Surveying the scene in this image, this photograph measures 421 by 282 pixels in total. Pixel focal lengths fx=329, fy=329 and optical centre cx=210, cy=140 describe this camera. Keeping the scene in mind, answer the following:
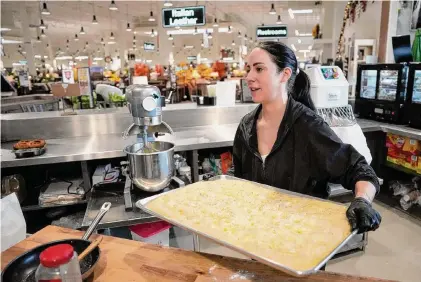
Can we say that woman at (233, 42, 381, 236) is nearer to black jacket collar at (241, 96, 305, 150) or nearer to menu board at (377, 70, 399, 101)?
black jacket collar at (241, 96, 305, 150)

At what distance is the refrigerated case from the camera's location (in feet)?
11.5

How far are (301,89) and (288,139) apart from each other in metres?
0.32

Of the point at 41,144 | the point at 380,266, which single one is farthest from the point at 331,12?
the point at 41,144

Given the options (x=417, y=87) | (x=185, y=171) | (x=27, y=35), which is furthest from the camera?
(x=27, y=35)

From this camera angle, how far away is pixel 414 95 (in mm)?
3381

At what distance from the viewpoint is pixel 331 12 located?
39.1 ft

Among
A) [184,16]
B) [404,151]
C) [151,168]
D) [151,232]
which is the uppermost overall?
[184,16]

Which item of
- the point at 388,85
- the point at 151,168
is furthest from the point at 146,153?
the point at 388,85

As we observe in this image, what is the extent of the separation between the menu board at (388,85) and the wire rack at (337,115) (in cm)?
81

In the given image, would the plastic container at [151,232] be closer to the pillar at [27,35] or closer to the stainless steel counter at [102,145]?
the stainless steel counter at [102,145]

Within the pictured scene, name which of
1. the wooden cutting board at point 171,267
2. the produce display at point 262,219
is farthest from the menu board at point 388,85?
the wooden cutting board at point 171,267

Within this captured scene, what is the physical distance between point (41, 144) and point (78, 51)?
29920 mm

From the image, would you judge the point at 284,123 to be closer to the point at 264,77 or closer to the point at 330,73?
the point at 264,77

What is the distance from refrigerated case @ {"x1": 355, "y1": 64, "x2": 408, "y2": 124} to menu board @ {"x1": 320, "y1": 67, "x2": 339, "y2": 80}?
2.67ft
